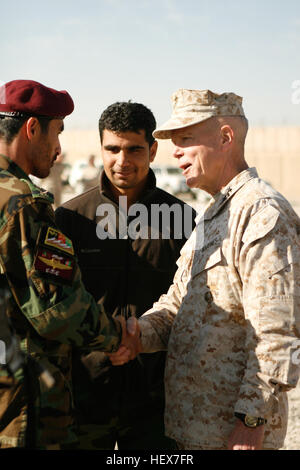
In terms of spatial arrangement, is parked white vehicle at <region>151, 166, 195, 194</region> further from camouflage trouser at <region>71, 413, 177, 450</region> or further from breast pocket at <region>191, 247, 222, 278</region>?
breast pocket at <region>191, 247, 222, 278</region>

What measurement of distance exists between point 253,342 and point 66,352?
0.79m

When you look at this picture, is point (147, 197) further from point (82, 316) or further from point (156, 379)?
point (82, 316)

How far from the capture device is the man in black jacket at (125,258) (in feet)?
10.6

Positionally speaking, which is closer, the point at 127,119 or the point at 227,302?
the point at 227,302

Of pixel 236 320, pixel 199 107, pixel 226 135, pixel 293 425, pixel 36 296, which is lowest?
pixel 293 425

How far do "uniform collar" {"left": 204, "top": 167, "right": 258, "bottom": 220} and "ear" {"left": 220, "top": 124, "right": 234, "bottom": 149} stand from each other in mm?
147

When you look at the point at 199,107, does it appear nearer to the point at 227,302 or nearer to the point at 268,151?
the point at 227,302

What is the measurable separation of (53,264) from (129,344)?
0.77 metres

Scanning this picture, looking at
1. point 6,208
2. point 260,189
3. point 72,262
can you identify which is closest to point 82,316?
point 72,262

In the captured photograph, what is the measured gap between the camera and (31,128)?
8.54ft

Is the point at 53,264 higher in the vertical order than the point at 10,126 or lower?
lower

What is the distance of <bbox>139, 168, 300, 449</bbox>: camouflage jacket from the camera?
2.35 m

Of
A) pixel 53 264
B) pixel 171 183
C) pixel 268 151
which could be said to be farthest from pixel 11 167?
pixel 268 151

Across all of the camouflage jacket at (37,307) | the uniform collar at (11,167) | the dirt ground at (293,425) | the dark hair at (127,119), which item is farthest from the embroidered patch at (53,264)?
the dirt ground at (293,425)
